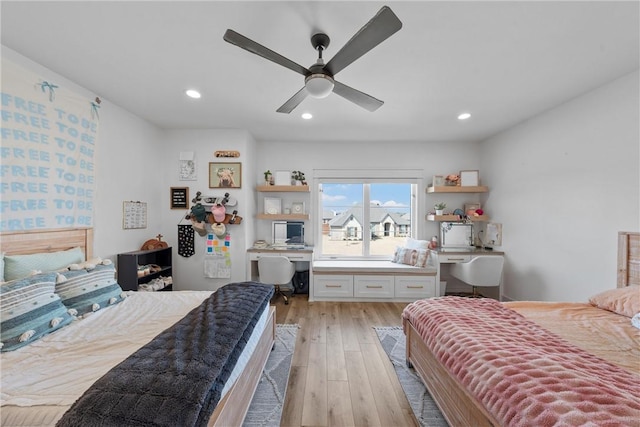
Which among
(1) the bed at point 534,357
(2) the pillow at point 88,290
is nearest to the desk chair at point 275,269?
(2) the pillow at point 88,290

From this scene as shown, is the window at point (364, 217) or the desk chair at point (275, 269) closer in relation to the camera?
the desk chair at point (275, 269)

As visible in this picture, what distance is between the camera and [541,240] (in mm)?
2885

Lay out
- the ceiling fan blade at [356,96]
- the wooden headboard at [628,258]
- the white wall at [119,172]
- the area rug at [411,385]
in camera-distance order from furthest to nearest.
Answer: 1. the white wall at [119,172]
2. the wooden headboard at [628,258]
3. the ceiling fan blade at [356,96]
4. the area rug at [411,385]

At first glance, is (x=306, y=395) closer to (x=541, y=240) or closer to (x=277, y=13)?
(x=277, y=13)

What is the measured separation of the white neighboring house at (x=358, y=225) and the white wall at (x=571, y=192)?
146cm

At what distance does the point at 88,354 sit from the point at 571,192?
14.0 ft

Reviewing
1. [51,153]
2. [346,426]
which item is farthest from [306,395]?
[51,153]

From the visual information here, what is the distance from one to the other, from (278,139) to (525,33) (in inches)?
123

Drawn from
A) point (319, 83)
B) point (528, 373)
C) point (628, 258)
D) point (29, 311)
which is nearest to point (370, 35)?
point (319, 83)

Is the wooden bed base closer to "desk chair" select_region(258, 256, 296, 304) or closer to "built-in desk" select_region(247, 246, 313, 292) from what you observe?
"desk chair" select_region(258, 256, 296, 304)

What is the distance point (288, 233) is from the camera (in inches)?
157

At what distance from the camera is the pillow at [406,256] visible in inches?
143

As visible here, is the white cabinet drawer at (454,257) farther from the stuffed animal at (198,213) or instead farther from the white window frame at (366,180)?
the stuffed animal at (198,213)

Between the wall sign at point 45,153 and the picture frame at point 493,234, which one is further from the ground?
the wall sign at point 45,153
